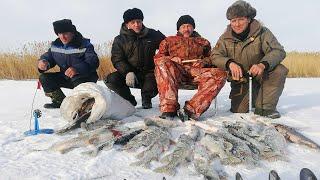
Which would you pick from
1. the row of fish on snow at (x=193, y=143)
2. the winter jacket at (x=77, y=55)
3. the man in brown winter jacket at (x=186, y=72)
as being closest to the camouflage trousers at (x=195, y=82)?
the man in brown winter jacket at (x=186, y=72)

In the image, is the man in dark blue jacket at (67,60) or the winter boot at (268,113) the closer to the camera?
the winter boot at (268,113)

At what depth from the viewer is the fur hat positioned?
5.03m

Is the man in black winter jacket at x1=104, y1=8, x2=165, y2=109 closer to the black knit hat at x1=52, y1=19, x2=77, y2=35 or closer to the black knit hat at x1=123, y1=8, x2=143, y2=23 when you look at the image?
the black knit hat at x1=123, y1=8, x2=143, y2=23

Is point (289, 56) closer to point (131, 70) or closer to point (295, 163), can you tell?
point (131, 70)

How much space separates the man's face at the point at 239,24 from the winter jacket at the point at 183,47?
0.40m

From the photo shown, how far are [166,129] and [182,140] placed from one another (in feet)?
1.67

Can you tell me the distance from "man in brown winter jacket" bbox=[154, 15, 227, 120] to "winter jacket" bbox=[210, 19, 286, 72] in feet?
A: 0.63

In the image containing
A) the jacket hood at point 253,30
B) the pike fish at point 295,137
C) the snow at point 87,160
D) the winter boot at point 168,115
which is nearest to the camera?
the snow at point 87,160

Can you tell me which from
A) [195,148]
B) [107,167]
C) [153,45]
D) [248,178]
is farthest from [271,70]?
[107,167]

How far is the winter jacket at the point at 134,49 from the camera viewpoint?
562 centimetres

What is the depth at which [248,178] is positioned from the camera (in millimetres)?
2996

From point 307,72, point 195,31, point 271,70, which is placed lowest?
point 307,72

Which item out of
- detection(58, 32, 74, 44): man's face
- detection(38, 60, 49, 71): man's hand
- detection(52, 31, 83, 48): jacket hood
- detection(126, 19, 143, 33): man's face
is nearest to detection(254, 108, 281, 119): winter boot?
detection(126, 19, 143, 33): man's face

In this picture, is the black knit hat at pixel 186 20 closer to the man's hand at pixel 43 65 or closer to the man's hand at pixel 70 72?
the man's hand at pixel 70 72
